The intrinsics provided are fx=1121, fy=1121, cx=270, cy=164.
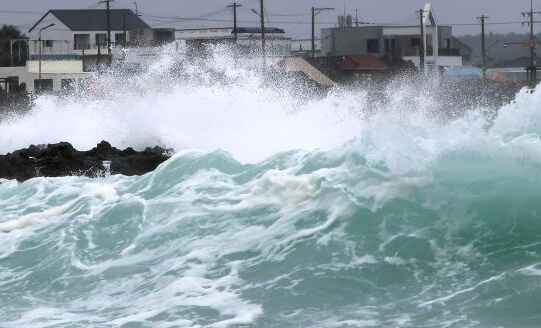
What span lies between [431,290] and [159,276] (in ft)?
9.56

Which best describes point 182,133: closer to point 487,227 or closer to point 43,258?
point 43,258

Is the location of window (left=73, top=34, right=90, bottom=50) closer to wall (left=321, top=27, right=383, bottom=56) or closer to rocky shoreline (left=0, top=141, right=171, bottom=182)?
wall (left=321, top=27, right=383, bottom=56)

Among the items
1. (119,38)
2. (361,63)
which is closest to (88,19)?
(119,38)

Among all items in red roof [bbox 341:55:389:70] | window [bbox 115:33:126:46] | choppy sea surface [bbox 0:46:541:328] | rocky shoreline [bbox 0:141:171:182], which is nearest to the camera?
choppy sea surface [bbox 0:46:541:328]

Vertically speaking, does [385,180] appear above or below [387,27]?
below

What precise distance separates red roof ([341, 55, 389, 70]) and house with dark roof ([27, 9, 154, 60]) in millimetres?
11997

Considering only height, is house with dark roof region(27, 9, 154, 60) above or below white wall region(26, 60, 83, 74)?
above

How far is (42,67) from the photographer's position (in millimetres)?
61594

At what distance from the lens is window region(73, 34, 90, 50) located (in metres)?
Result: 72.0

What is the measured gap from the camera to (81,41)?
72.4 meters

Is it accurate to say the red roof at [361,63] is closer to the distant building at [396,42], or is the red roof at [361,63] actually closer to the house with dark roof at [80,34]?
the distant building at [396,42]

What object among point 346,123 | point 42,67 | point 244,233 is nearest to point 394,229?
point 244,233

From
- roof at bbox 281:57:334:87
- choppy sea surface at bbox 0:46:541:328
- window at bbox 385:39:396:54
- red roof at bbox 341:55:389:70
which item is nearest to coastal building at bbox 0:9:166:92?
roof at bbox 281:57:334:87

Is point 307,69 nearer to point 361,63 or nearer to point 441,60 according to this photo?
point 361,63
